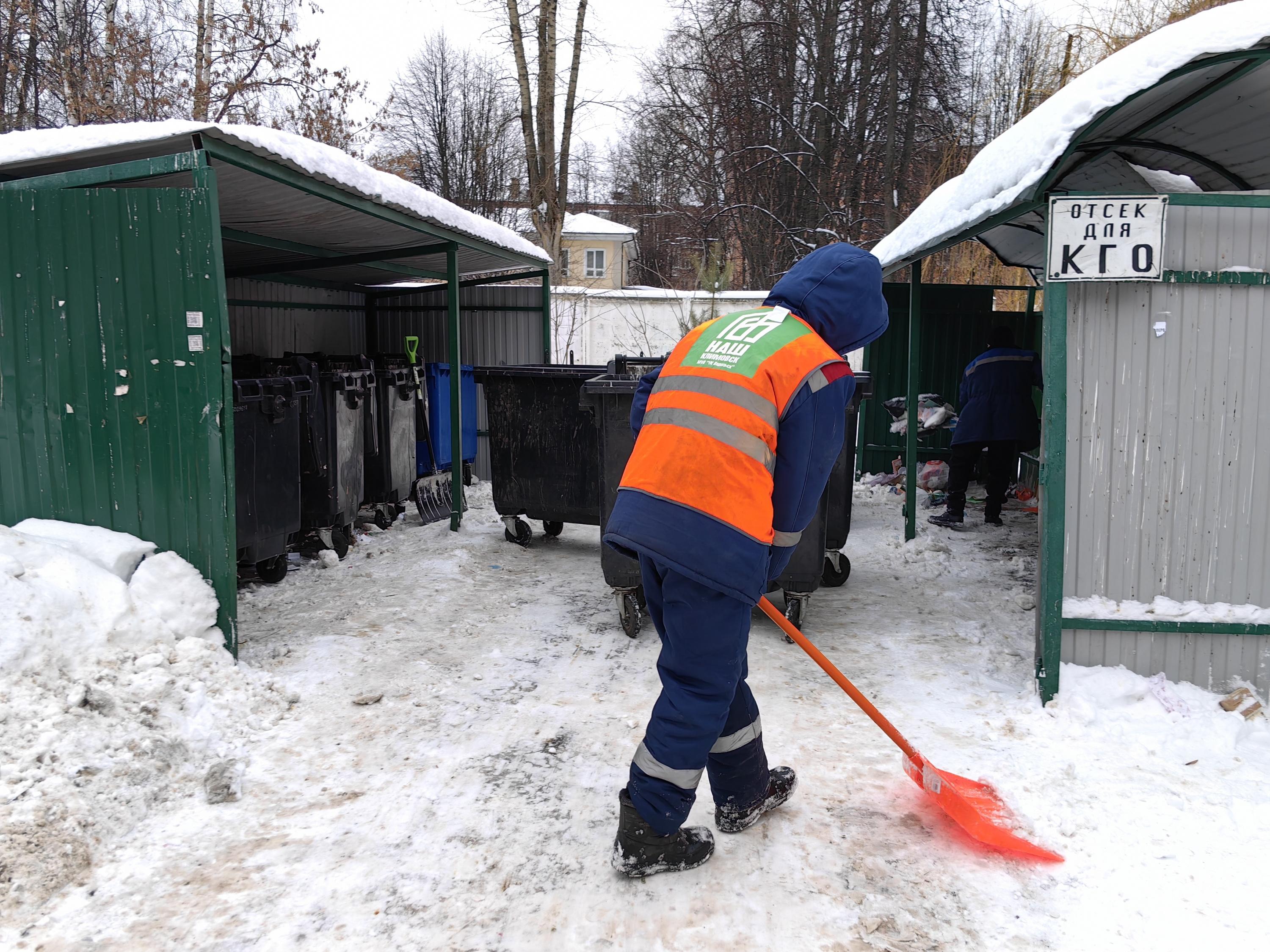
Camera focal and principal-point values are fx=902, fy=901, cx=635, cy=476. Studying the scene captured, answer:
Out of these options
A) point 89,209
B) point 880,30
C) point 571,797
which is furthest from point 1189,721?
point 880,30

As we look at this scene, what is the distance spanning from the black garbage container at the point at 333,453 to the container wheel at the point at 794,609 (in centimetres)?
338

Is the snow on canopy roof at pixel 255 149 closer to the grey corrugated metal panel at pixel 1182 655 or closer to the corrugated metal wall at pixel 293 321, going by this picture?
the corrugated metal wall at pixel 293 321

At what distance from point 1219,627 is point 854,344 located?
2.30 m

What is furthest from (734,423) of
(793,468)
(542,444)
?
(542,444)

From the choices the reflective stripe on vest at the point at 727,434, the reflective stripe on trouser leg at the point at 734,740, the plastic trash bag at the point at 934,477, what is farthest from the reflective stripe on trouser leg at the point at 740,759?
the plastic trash bag at the point at 934,477

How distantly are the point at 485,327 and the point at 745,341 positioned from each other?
851cm

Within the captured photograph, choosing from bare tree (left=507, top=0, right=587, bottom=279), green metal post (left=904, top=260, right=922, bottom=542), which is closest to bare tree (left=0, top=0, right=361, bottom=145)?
bare tree (left=507, top=0, right=587, bottom=279)

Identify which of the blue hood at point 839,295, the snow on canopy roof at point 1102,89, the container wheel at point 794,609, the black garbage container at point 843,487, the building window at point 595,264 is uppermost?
the building window at point 595,264

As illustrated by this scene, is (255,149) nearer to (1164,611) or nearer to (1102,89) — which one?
(1102,89)

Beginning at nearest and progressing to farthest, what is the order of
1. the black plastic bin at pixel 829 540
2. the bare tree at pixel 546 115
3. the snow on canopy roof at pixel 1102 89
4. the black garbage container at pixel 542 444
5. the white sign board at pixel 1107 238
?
the snow on canopy roof at pixel 1102 89 < the white sign board at pixel 1107 238 < the black plastic bin at pixel 829 540 < the black garbage container at pixel 542 444 < the bare tree at pixel 546 115

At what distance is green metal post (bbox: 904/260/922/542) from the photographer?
25.0 feet

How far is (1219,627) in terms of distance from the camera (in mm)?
3779

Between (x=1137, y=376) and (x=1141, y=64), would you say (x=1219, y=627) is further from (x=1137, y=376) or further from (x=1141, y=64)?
(x=1141, y=64)

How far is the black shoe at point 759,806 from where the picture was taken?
2.91 m
